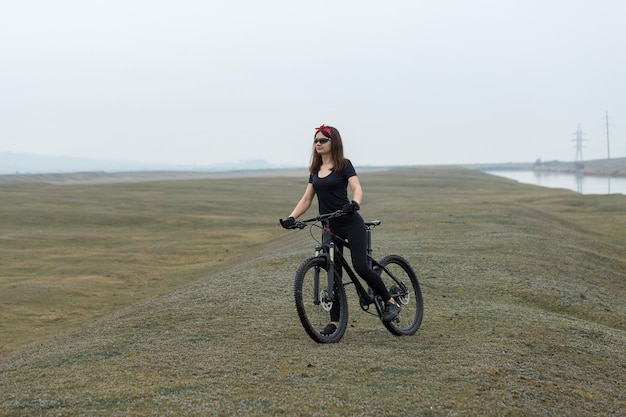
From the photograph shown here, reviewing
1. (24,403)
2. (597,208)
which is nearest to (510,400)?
(24,403)

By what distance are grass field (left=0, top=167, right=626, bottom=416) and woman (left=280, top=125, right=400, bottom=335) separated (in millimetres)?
1171

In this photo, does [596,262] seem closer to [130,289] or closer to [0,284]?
[130,289]

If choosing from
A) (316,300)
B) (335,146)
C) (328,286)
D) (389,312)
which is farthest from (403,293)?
(335,146)

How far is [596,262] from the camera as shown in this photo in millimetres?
22172

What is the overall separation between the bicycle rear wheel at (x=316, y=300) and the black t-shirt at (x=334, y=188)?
0.72 meters

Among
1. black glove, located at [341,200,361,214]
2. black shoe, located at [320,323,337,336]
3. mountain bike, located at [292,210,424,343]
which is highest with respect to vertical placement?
black glove, located at [341,200,361,214]

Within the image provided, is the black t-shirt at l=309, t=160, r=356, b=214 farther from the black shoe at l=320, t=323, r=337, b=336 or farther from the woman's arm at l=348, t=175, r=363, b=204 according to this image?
the black shoe at l=320, t=323, r=337, b=336

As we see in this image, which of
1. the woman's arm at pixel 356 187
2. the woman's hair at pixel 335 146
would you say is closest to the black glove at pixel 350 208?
the woman's arm at pixel 356 187

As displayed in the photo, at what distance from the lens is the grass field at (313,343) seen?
743 cm

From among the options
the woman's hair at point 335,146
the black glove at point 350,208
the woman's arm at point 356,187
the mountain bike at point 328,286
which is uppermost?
the woman's hair at point 335,146

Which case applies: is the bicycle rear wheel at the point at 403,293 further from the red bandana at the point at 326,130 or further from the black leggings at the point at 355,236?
the red bandana at the point at 326,130

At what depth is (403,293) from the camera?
34.4ft

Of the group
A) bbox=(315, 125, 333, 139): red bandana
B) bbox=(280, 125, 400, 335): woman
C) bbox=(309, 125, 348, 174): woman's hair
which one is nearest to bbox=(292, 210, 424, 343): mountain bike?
bbox=(280, 125, 400, 335): woman

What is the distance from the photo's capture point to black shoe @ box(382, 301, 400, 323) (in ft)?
32.3
